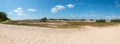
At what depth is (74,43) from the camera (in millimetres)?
10961

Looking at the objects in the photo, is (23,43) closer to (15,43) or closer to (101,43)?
(15,43)

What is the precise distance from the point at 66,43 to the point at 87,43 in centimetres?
131

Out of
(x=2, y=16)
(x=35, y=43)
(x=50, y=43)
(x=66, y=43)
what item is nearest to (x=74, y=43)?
(x=66, y=43)

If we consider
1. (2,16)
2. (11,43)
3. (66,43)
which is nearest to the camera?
(11,43)

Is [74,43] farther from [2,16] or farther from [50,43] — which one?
[2,16]

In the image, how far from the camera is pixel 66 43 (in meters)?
10.9

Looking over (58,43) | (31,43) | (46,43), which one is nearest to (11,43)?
(31,43)

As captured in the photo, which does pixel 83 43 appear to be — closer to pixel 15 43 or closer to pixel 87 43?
pixel 87 43

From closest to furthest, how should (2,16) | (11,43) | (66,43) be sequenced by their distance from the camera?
(11,43) < (66,43) < (2,16)

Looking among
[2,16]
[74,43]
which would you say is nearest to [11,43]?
[74,43]

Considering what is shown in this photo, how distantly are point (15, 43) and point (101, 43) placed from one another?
5.23 m

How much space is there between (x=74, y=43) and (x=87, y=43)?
83 cm

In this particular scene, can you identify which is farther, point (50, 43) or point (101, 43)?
point (101, 43)

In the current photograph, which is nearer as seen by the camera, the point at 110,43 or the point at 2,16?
the point at 110,43
